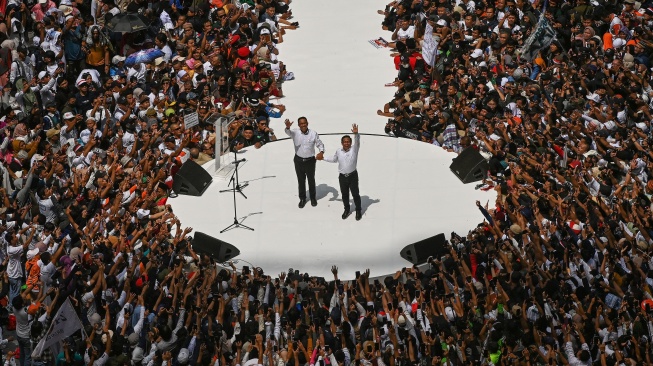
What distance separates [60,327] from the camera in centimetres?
2498

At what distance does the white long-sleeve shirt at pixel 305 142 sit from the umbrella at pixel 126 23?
6612 millimetres

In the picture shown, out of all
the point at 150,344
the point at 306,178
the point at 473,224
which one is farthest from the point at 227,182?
the point at 150,344

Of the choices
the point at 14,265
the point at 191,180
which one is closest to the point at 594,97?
the point at 191,180

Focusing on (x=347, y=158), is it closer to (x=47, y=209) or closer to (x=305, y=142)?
(x=305, y=142)

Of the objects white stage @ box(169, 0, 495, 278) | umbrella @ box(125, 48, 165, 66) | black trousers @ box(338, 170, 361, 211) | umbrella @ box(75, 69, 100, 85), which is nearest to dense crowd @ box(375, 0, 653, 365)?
white stage @ box(169, 0, 495, 278)

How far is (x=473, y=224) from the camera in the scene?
1212 inches

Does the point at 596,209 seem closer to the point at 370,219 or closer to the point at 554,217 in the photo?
the point at 554,217

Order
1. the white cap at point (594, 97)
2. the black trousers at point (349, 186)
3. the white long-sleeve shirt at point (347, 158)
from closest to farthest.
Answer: the white long-sleeve shirt at point (347, 158)
the black trousers at point (349, 186)
the white cap at point (594, 97)

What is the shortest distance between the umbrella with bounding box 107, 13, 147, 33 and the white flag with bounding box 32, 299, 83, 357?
11881 millimetres

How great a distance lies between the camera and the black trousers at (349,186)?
99.9 feet

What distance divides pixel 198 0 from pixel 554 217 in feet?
39.2

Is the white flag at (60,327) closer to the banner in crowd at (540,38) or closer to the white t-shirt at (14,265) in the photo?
the white t-shirt at (14,265)

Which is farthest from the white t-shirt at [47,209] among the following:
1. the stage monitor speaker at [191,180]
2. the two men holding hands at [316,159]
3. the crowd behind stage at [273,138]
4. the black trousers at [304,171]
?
the black trousers at [304,171]

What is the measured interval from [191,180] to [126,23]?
5.52 meters
